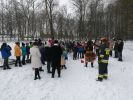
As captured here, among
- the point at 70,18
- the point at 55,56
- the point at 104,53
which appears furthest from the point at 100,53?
the point at 70,18

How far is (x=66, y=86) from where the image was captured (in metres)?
11.9

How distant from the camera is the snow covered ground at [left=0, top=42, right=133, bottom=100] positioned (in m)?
10.5

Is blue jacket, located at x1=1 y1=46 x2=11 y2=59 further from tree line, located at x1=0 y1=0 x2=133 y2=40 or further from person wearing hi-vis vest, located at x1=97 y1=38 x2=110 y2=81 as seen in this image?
tree line, located at x1=0 y1=0 x2=133 y2=40

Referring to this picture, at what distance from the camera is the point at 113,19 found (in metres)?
68.4

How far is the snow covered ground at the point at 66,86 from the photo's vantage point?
412 inches

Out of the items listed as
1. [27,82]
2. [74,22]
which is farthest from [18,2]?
[27,82]

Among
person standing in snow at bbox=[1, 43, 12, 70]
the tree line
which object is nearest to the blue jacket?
person standing in snow at bbox=[1, 43, 12, 70]

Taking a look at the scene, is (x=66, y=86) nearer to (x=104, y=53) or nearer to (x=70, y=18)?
(x=104, y=53)

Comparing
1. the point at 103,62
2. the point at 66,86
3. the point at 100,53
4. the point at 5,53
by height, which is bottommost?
the point at 66,86

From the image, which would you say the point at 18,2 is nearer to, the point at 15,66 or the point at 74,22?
the point at 74,22

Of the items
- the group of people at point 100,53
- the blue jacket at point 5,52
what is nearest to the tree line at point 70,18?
the group of people at point 100,53

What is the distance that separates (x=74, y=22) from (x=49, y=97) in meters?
68.2

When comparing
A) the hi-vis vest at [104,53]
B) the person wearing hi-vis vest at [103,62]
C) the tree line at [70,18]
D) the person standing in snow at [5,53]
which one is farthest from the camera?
the tree line at [70,18]

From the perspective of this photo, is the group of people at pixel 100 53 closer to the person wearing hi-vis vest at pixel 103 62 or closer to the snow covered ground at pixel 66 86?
the person wearing hi-vis vest at pixel 103 62
